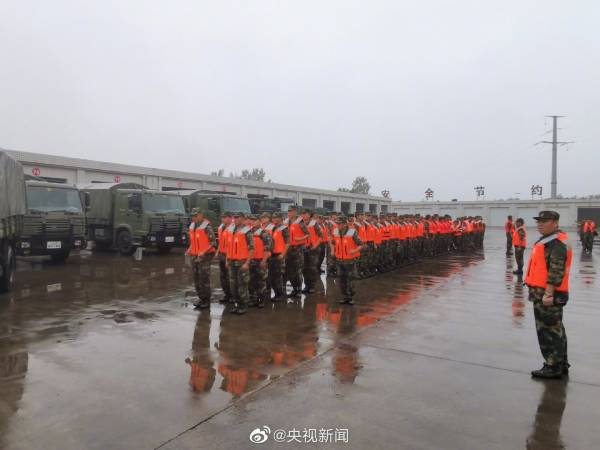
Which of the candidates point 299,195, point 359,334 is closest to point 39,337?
point 359,334

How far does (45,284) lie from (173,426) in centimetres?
752

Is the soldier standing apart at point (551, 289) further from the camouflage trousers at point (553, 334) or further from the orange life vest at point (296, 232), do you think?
the orange life vest at point (296, 232)

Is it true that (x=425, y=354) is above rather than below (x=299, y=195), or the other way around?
below

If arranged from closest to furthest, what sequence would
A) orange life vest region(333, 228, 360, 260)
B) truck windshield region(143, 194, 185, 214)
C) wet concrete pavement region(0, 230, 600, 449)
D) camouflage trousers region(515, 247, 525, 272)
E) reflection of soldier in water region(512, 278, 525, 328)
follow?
1. wet concrete pavement region(0, 230, 600, 449)
2. reflection of soldier in water region(512, 278, 525, 328)
3. orange life vest region(333, 228, 360, 260)
4. camouflage trousers region(515, 247, 525, 272)
5. truck windshield region(143, 194, 185, 214)

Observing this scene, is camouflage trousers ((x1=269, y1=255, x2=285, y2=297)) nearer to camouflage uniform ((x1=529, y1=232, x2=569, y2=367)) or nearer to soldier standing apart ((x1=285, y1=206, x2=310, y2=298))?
soldier standing apart ((x1=285, y1=206, x2=310, y2=298))

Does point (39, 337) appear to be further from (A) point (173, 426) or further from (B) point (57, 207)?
(B) point (57, 207)

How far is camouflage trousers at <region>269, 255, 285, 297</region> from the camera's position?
8125mm

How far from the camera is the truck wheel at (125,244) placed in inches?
587

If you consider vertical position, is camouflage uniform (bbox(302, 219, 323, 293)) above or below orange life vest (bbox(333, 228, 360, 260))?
below

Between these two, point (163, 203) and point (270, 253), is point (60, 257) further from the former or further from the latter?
point (270, 253)

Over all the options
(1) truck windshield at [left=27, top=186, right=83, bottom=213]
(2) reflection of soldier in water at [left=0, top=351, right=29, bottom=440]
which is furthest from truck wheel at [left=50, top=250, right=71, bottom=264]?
(2) reflection of soldier in water at [left=0, top=351, right=29, bottom=440]

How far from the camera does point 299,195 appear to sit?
3800 centimetres

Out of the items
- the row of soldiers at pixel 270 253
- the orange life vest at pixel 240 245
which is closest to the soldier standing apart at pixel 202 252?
the row of soldiers at pixel 270 253

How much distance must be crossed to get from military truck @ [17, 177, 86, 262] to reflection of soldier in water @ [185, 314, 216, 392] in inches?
292
